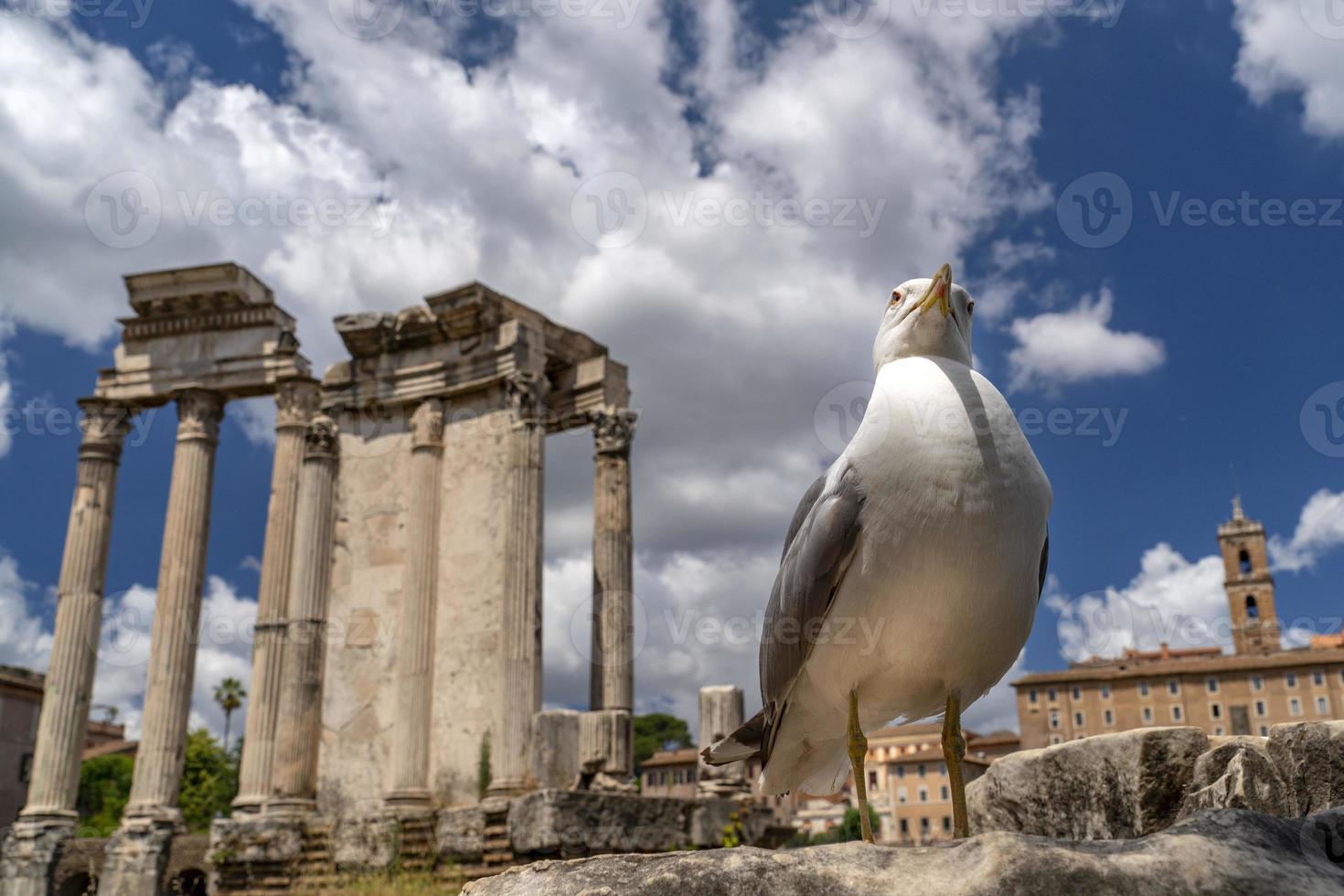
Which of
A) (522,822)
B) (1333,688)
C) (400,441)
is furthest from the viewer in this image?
(1333,688)

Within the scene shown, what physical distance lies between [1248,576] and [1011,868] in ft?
451

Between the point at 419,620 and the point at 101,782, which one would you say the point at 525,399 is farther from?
the point at 101,782

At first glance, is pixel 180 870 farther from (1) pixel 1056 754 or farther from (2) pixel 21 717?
(2) pixel 21 717

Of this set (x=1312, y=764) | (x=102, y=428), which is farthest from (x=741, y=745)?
(x=102, y=428)

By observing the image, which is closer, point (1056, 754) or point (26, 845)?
point (1056, 754)

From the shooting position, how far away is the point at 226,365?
24062mm

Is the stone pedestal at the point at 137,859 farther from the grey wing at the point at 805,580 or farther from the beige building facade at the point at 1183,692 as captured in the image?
the beige building facade at the point at 1183,692

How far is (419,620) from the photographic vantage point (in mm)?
18984

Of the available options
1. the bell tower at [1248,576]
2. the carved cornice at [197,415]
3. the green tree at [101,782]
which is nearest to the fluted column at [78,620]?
the carved cornice at [197,415]

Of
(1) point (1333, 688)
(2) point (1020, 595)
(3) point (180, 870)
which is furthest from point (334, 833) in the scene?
(1) point (1333, 688)

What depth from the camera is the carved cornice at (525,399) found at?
19125 millimetres

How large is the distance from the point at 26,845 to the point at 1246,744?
77.8ft

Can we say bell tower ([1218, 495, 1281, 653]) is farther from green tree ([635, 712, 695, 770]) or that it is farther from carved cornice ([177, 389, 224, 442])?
carved cornice ([177, 389, 224, 442])

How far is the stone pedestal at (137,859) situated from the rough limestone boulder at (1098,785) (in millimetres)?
19611
